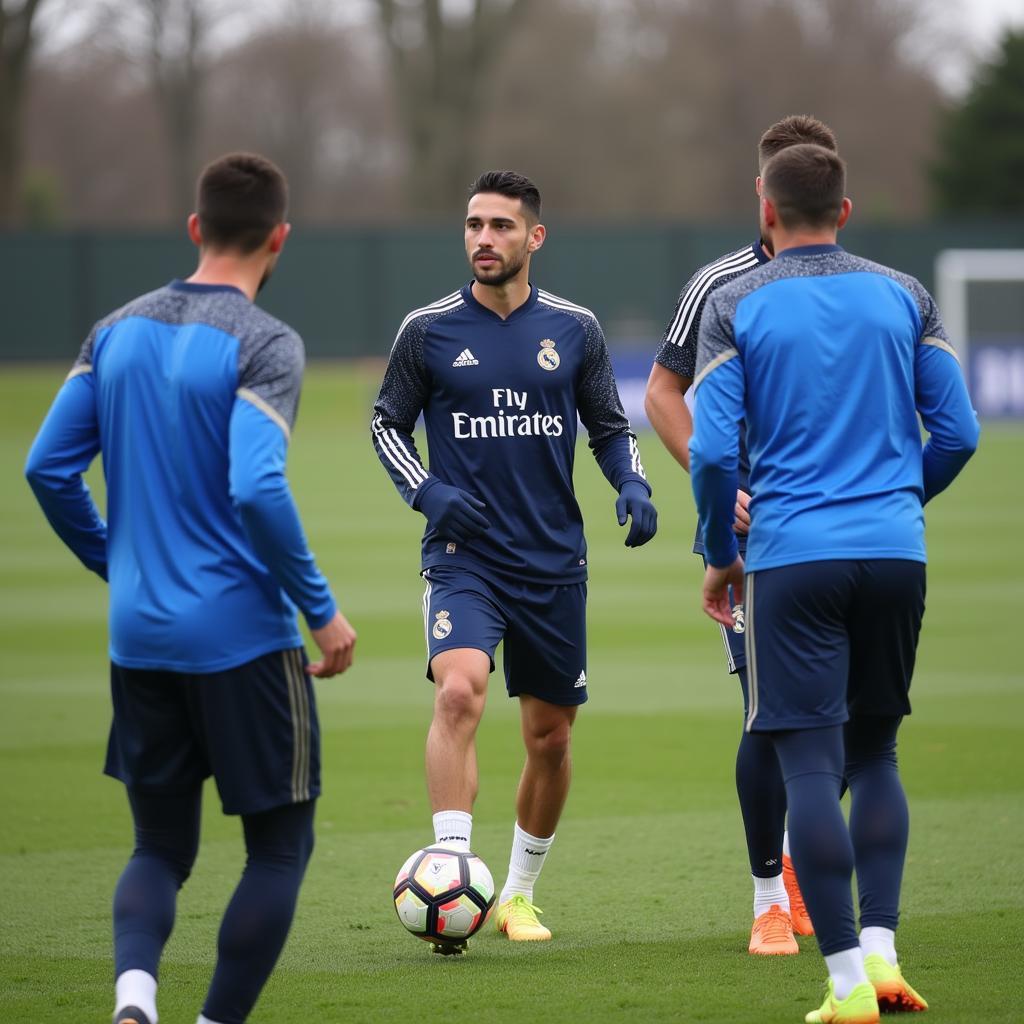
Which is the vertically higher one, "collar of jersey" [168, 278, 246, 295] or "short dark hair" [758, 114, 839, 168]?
"short dark hair" [758, 114, 839, 168]

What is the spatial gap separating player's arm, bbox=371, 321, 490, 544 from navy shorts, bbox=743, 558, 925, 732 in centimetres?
136

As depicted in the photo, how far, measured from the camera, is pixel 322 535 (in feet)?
58.1

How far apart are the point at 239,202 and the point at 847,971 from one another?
2.33 meters

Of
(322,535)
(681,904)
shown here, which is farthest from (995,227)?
(681,904)

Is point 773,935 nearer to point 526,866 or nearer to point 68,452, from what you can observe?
point 526,866

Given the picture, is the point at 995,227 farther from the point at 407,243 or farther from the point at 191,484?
the point at 191,484

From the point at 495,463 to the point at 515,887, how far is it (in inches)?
55.1

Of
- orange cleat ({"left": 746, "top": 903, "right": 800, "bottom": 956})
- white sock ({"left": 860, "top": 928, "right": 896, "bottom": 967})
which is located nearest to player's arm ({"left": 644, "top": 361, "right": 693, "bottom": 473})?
orange cleat ({"left": 746, "top": 903, "right": 800, "bottom": 956})

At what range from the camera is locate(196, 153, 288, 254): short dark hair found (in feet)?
13.1

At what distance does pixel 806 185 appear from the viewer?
434cm

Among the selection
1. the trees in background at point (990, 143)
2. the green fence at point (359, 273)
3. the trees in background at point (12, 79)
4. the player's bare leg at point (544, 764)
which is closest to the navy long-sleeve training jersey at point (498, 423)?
the player's bare leg at point (544, 764)

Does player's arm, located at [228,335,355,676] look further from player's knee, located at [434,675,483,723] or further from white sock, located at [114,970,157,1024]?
player's knee, located at [434,675,483,723]

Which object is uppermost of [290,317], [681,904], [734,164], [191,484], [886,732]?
[734,164]

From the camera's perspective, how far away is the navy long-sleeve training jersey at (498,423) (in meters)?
5.59
